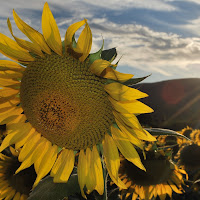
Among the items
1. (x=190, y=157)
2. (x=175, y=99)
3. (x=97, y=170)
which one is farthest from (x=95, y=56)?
(x=175, y=99)

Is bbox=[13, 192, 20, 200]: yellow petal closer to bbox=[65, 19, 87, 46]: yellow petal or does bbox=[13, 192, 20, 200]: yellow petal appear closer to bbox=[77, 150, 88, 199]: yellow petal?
bbox=[77, 150, 88, 199]: yellow petal

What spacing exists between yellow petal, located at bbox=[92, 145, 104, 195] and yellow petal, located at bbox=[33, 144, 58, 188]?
27 centimetres

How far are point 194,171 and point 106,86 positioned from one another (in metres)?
3.71

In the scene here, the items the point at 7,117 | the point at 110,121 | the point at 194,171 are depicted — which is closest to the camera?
the point at 110,121

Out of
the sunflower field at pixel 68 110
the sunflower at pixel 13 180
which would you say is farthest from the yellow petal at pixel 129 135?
the sunflower at pixel 13 180

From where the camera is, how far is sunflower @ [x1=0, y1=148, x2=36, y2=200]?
229 cm

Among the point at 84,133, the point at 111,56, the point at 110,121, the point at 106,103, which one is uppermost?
the point at 111,56

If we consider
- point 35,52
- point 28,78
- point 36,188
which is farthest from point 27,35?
point 36,188

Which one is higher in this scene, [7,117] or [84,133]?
[84,133]

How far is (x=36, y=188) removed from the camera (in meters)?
1.60

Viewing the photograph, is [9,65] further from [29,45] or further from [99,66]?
[99,66]

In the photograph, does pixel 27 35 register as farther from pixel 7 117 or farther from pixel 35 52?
pixel 7 117

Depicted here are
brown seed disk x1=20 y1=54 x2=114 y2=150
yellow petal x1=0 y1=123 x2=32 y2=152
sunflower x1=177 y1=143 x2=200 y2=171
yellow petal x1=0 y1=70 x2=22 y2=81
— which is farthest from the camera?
sunflower x1=177 y1=143 x2=200 y2=171

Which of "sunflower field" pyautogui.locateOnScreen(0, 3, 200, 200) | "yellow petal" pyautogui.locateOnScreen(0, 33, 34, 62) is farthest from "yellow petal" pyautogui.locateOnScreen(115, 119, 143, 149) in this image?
"yellow petal" pyautogui.locateOnScreen(0, 33, 34, 62)
